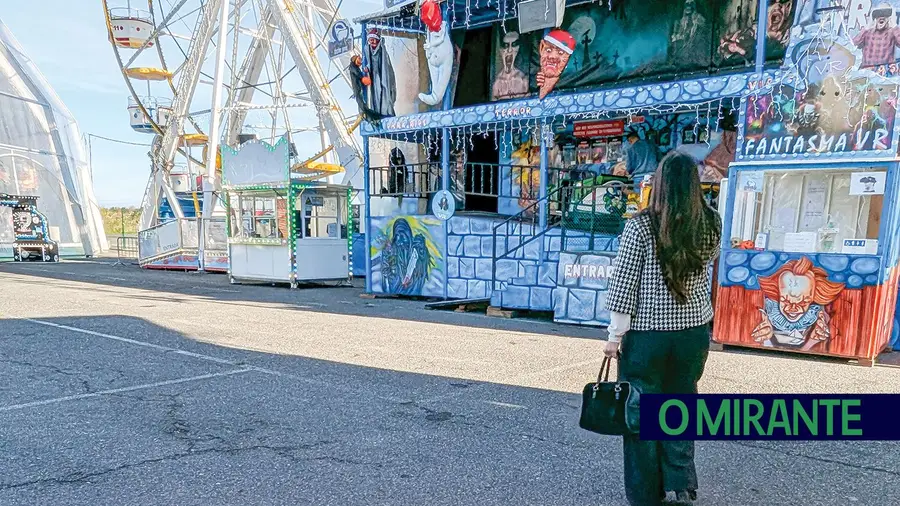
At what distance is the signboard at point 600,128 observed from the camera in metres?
12.0

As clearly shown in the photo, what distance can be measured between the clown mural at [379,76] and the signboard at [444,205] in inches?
96.7

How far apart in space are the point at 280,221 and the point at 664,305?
503 inches

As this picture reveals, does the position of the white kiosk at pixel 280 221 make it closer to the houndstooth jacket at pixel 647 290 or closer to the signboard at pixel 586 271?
the signboard at pixel 586 271

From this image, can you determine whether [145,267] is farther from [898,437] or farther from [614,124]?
[898,437]

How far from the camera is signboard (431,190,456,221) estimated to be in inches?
440

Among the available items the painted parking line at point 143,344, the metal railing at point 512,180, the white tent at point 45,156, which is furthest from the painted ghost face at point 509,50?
the white tent at point 45,156

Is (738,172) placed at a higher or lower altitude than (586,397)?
higher

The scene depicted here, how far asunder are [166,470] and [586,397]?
2546 mm

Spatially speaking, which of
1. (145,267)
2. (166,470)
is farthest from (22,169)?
(166,470)

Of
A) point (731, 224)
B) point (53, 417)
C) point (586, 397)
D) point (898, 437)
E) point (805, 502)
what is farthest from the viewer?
point (731, 224)

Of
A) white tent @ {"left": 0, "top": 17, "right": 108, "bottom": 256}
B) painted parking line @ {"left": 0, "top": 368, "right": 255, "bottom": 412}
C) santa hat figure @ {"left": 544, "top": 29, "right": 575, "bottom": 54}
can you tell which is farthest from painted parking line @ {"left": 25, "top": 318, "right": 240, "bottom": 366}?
white tent @ {"left": 0, "top": 17, "right": 108, "bottom": 256}

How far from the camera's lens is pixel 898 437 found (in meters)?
1.67

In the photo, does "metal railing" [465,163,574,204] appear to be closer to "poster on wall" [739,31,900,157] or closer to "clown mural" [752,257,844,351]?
"poster on wall" [739,31,900,157]

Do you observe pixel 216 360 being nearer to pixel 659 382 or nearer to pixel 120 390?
→ pixel 120 390
